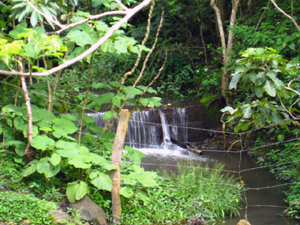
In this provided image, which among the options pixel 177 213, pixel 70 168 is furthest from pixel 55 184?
pixel 177 213

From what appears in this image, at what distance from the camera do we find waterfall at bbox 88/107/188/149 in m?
7.87

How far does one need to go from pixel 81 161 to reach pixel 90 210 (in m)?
0.60

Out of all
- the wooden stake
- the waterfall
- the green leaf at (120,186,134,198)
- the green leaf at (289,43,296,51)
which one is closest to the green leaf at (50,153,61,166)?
the wooden stake

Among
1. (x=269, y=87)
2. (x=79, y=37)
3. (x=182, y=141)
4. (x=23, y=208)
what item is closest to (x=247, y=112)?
(x=269, y=87)

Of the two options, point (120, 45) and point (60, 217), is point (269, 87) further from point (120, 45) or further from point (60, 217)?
point (60, 217)

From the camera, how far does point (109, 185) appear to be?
4.11 m

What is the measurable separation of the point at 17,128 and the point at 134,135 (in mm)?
3952

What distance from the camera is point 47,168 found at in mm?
4035

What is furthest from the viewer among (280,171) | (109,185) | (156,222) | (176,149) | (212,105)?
(212,105)

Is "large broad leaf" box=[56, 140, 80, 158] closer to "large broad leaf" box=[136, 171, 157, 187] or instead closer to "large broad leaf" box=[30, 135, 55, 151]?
"large broad leaf" box=[30, 135, 55, 151]

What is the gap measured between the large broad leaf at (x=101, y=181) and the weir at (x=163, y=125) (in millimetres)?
3476

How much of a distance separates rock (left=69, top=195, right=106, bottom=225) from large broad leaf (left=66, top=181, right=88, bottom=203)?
8 centimetres

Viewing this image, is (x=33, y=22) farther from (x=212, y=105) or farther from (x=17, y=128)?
(x=212, y=105)

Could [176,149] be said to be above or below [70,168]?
below
